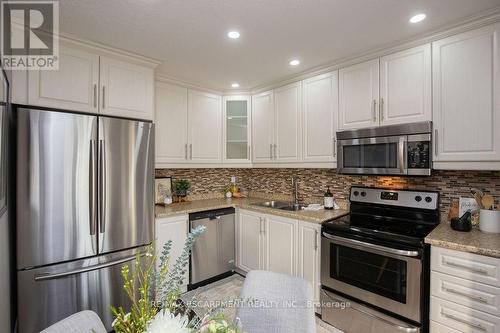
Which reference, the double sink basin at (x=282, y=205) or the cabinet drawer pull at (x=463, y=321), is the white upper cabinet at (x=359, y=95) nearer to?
the double sink basin at (x=282, y=205)

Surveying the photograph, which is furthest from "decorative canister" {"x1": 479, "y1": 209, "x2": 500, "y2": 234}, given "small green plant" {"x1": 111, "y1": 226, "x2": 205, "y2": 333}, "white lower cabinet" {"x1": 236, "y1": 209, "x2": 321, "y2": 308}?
"small green plant" {"x1": 111, "y1": 226, "x2": 205, "y2": 333}

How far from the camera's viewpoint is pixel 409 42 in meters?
1.97

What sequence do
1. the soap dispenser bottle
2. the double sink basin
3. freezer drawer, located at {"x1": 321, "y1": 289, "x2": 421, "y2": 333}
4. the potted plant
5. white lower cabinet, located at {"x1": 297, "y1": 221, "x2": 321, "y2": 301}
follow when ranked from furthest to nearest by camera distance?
the potted plant → the double sink basin → the soap dispenser bottle → white lower cabinet, located at {"x1": 297, "y1": 221, "x2": 321, "y2": 301} → freezer drawer, located at {"x1": 321, "y1": 289, "x2": 421, "y2": 333}

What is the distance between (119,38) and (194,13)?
73 centimetres

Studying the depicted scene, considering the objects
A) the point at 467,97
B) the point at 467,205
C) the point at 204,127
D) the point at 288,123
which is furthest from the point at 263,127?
the point at 467,205

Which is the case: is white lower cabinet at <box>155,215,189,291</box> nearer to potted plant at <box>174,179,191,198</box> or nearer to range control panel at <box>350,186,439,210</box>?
potted plant at <box>174,179,191,198</box>

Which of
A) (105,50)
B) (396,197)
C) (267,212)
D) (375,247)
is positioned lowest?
(375,247)

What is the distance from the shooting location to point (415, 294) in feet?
5.45

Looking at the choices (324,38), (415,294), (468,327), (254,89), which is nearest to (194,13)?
(324,38)

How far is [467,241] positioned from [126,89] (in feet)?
9.18

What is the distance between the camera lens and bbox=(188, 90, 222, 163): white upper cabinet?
119 inches

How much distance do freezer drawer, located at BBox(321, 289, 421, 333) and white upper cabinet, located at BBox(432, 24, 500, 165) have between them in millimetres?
1193

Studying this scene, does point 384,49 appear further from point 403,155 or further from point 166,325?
point 166,325

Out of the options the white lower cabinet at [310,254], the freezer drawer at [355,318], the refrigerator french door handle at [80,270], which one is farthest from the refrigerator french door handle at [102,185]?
the freezer drawer at [355,318]
